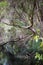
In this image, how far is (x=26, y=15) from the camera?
2.56 meters

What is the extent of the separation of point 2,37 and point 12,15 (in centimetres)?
52

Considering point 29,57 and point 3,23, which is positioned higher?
point 3,23

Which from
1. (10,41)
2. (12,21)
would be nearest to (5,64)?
(10,41)

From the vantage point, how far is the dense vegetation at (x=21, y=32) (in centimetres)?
242

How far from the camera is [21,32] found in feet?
9.81

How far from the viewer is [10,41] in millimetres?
2963

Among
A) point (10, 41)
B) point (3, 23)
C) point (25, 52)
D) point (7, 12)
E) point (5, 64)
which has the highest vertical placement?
point (7, 12)

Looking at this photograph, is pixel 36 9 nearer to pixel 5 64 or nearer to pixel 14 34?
pixel 14 34

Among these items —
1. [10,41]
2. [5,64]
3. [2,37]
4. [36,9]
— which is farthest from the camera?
[5,64]

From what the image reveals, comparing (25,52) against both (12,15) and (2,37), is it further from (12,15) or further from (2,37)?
(12,15)

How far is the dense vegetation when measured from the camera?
2416 millimetres

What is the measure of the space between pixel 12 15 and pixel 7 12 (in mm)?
124

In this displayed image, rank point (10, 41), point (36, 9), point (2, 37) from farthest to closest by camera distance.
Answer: point (2, 37) < point (10, 41) < point (36, 9)

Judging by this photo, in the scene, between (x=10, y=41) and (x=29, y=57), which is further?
(x=29, y=57)
